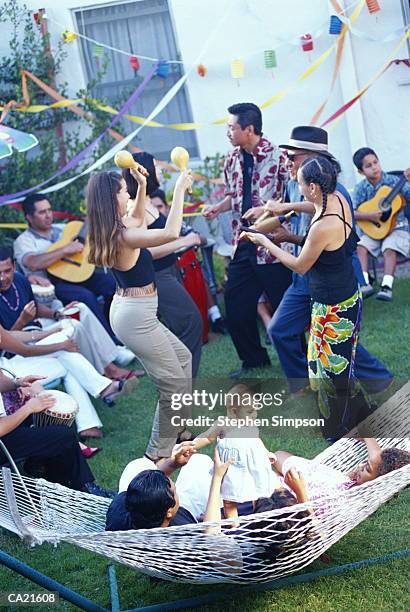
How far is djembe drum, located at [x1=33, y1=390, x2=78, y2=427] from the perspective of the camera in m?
4.90


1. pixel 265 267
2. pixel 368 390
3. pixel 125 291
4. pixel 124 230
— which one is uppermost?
pixel 124 230

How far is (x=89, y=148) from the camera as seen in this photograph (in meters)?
8.82

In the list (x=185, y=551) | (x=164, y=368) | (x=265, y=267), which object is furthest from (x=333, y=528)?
(x=265, y=267)

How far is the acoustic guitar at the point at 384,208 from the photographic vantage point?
7762mm

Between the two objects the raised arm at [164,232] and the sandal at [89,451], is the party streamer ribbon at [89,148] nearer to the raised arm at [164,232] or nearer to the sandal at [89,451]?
the sandal at [89,451]

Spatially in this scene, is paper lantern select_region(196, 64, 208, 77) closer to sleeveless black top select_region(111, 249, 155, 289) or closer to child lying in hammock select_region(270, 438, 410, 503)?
sleeveless black top select_region(111, 249, 155, 289)

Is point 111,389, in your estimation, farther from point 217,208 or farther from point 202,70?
point 202,70

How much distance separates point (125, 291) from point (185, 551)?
1923mm

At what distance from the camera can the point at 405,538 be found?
4066 mm

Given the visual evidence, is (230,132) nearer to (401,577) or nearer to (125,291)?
(125,291)

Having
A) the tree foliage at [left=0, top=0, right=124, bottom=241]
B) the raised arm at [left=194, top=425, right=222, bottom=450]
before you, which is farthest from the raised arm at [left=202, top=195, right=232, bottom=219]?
the tree foliage at [left=0, top=0, right=124, bottom=241]

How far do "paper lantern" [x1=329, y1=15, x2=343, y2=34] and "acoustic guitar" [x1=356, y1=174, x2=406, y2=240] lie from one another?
1691mm

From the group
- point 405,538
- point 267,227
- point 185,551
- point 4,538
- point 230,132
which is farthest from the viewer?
point 230,132

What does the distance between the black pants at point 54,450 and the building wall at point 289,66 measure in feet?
16.1
